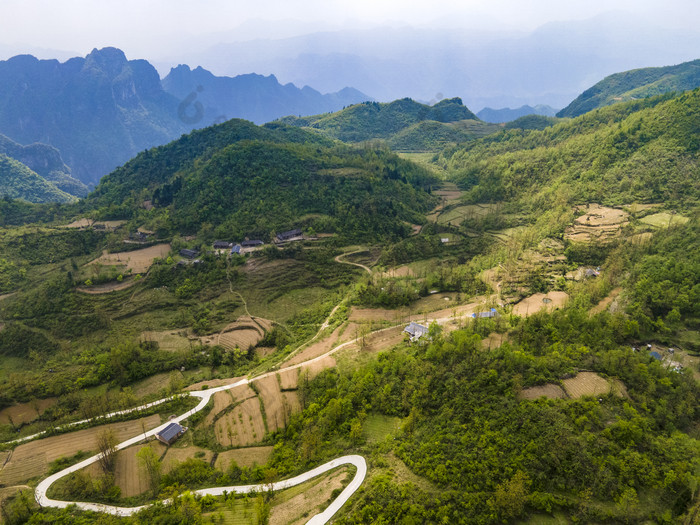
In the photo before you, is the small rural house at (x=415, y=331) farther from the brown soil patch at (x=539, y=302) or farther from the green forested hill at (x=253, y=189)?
the green forested hill at (x=253, y=189)

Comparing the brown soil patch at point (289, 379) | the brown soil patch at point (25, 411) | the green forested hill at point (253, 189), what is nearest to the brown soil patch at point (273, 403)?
the brown soil patch at point (289, 379)

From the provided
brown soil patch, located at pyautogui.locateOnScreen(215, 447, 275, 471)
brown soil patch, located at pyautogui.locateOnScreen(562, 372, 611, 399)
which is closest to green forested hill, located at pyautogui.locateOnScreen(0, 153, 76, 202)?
brown soil patch, located at pyautogui.locateOnScreen(215, 447, 275, 471)

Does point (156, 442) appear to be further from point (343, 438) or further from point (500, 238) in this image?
point (500, 238)

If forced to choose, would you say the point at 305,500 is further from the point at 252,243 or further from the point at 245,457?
the point at 252,243

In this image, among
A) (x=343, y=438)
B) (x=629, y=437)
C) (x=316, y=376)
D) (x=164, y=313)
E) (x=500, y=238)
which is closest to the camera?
(x=629, y=437)

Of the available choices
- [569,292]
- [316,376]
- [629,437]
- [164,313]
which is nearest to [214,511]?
[316,376]

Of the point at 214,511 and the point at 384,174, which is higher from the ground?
the point at 384,174

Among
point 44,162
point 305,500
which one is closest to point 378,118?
point 44,162
